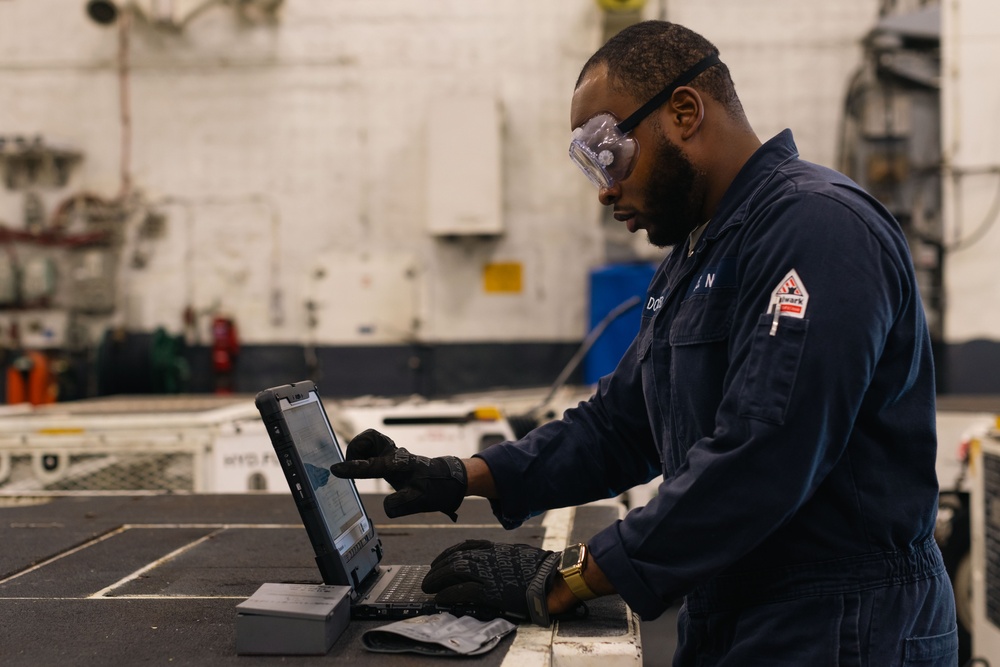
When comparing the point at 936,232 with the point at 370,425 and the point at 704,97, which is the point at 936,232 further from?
the point at 704,97

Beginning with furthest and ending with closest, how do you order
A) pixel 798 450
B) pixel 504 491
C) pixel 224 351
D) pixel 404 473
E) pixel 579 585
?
pixel 224 351
pixel 504 491
pixel 404 473
pixel 579 585
pixel 798 450

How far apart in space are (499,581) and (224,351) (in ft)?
17.9

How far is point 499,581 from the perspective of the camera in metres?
1.24

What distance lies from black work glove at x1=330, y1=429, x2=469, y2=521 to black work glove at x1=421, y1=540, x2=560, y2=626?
105 mm

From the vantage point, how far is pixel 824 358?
1.02m

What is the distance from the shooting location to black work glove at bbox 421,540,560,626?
4.02ft

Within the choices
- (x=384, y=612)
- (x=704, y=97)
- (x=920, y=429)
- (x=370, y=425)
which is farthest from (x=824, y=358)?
(x=370, y=425)

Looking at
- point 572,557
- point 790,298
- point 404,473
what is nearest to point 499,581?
point 572,557

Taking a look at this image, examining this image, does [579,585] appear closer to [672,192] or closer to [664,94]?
[672,192]

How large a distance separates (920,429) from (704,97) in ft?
1.68

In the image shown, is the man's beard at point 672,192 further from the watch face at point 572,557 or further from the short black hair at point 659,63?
the watch face at point 572,557

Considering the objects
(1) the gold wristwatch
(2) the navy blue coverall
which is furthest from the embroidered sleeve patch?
(1) the gold wristwatch

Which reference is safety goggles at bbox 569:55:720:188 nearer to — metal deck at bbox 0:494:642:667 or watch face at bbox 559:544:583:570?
watch face at bbox 559:544:583:570

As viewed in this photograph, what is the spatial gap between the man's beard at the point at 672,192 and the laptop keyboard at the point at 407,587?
2.05 feet
